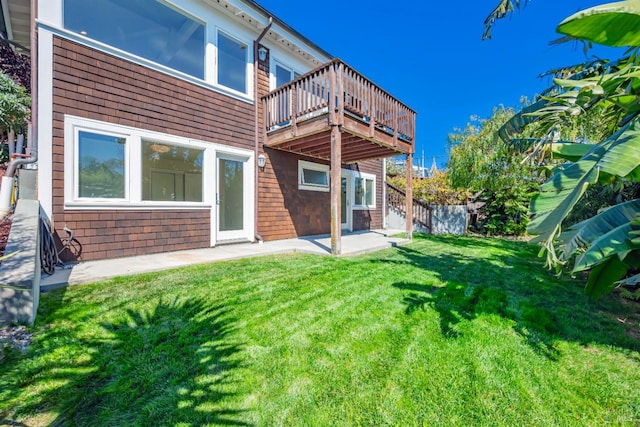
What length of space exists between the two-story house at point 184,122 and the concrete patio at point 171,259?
0.36 meters

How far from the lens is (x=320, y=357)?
2.20 metres

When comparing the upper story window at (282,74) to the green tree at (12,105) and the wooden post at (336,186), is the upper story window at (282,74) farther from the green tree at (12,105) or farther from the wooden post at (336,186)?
the green tree at (12,105)

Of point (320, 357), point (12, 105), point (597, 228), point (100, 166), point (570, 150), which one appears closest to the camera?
point (320, 357)

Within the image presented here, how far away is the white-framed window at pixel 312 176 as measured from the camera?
8.59 metres

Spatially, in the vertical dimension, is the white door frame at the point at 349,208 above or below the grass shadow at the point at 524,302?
above

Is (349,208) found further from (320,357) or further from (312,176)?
(320,357)

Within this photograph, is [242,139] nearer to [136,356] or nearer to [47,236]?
[47,236]

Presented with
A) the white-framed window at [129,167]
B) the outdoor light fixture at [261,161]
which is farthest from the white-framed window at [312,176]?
the white-framed window at [129,167]

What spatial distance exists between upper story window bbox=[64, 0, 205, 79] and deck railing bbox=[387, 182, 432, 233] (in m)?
9.15

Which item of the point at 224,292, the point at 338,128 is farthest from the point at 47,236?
the point at 338,128

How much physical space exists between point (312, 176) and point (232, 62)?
3783 millimetres

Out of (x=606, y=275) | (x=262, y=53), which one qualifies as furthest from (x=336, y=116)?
(x=606, y=275)

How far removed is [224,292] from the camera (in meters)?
3.47

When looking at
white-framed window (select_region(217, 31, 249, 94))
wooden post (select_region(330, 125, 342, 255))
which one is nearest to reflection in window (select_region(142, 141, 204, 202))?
white-framed window (select_region(217, 31, 249, 94))
